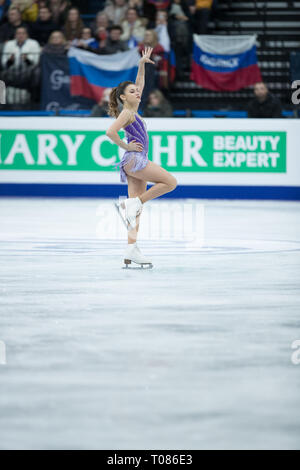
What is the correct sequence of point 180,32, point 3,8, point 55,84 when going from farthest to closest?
1. point 3,8
2. point 180,32
3. point 55,84

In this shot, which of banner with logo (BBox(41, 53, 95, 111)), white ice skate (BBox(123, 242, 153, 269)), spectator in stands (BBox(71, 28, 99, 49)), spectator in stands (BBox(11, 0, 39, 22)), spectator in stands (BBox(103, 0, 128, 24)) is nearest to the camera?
white ice skate (BBox(123, 242, 153, 269))

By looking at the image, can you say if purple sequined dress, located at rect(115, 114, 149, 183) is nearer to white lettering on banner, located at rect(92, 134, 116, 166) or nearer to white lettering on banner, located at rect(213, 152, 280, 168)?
white lettering on banner, located at rect(213, 152, 280, 168)

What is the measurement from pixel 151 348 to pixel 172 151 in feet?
34.9

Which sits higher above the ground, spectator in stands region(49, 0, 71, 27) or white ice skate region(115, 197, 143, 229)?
spectator in stands region(49, 0, 71, 27)

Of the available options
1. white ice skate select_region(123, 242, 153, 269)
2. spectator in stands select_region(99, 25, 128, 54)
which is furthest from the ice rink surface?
spectator in stands select_region(99, 25, 128, 54)

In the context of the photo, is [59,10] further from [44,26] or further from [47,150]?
[47,150]

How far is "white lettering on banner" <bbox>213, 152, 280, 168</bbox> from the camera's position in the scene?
14.7 meters

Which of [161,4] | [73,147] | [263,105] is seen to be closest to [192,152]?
[263,105]

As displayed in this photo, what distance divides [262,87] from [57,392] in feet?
38.7

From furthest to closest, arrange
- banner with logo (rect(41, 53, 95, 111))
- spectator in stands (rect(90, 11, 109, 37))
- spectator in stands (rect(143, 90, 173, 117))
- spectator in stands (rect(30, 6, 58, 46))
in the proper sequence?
spectator in stands (rect(30, 6, 58, 46)) < spectator in stands (rect(90, 11, 109, 37)) < banner with logo (rect(41, 53, 95, 111)) < spectator in stands (rect(143, 90, 173, 117))

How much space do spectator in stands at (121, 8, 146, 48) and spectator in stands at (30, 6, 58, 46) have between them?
1500 millimetres

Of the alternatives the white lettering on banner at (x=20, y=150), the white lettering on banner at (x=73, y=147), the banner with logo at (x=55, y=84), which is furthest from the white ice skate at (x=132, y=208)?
the banner with logo at (x=55, y=84)

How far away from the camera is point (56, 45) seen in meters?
16.1

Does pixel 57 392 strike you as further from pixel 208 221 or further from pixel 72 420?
pixel 208 221
